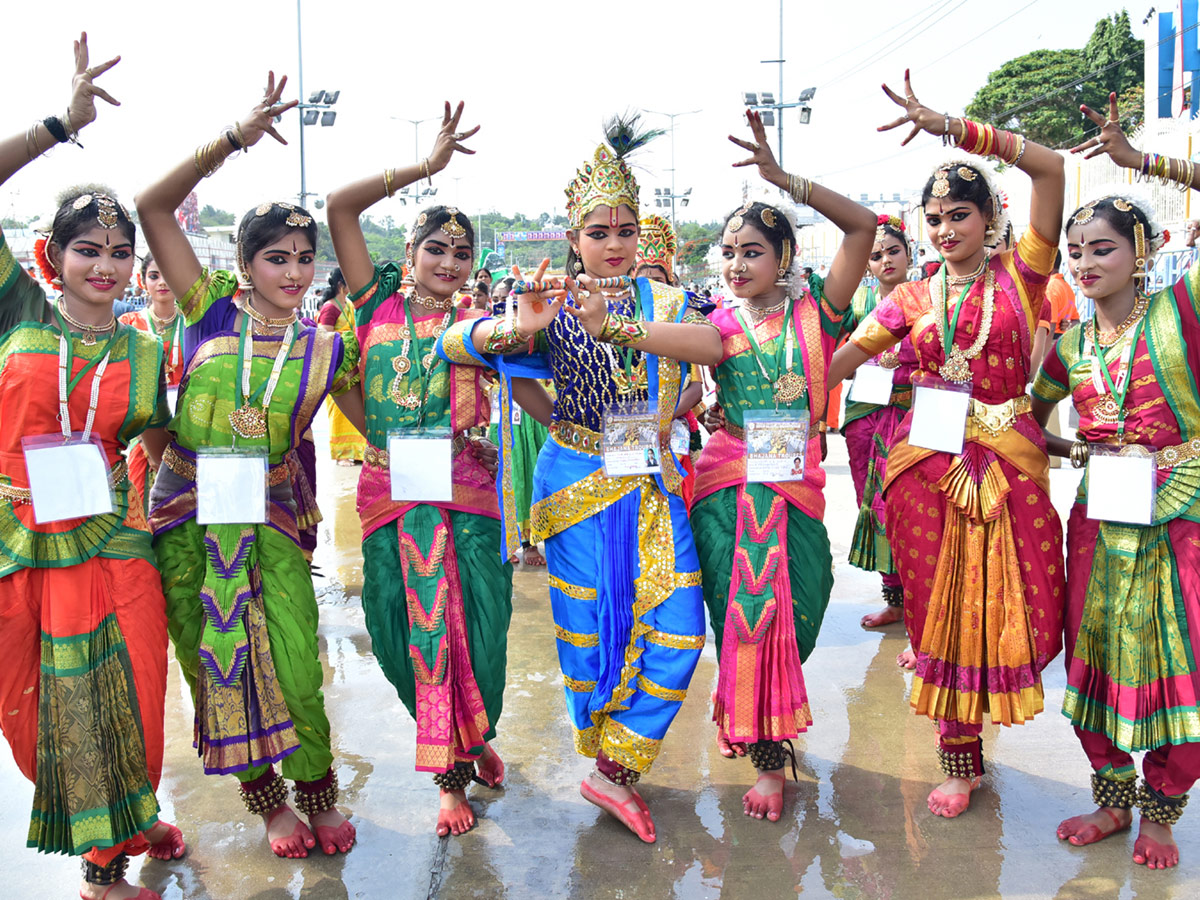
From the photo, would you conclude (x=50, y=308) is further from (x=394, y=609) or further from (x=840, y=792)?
(x=840, y=792)

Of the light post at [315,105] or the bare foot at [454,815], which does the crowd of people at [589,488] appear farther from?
the light post at [315,105]

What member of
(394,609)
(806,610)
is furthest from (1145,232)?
→ (394,609)

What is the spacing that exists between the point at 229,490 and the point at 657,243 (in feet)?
10.2

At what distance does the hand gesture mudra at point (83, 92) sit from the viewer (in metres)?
2.76

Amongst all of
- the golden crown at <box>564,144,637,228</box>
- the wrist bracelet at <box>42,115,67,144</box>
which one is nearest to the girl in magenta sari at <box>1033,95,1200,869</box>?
the golden crown at <box>564,144,637,228</box>

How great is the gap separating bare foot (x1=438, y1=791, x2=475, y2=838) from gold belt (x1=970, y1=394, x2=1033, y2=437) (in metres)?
2.13

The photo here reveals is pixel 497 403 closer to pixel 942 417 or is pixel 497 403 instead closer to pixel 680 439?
pixel 680 439

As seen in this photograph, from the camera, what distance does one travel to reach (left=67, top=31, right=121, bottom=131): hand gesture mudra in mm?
2756

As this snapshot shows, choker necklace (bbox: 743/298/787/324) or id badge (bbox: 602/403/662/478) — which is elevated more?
choker necklace (bbox: 743/298/787/324)

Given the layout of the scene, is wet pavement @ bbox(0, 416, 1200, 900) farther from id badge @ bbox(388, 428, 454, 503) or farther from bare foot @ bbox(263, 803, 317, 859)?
id badge @ bbox(388, 428, 454, 503)

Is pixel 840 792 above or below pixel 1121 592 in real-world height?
below

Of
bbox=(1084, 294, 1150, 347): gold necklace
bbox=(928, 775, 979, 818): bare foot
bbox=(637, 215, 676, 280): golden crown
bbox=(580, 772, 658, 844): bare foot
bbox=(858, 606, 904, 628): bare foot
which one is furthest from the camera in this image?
bbox=(637, 215, 676, 280): golden crown

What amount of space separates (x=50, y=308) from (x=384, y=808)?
6.31ft

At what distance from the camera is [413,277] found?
334 cm
